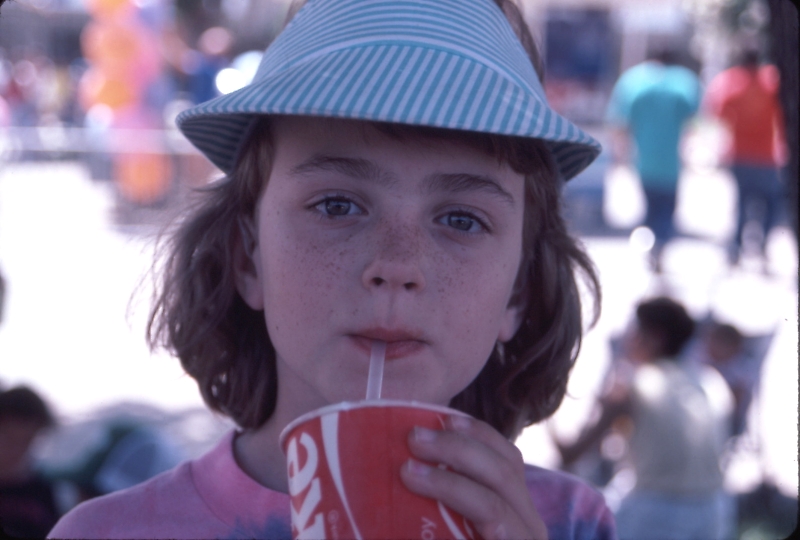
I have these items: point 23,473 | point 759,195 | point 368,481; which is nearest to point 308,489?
point 368,481

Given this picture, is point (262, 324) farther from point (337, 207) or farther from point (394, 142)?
point (394, 142)

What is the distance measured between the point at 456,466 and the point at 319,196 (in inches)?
19.0

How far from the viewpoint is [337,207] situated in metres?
1.24

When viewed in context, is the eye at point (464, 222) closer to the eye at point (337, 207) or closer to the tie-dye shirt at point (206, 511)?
the eye at point (337, 207)

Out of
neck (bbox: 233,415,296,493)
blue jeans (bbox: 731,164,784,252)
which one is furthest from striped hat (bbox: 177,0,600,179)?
blue jeans (bbox: 731,164,784,252)

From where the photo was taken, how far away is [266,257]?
133 cm

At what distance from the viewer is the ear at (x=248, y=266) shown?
1.44 metres

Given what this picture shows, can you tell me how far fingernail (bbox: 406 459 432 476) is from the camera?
3.06 ft

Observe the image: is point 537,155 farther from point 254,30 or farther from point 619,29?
point 254,30

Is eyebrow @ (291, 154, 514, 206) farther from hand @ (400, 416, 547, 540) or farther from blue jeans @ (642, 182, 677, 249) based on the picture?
blue jeans @ (642, 182, 677, 249)

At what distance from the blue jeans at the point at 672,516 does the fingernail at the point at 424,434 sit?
2.74 meters

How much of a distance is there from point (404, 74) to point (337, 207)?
0.23 meters

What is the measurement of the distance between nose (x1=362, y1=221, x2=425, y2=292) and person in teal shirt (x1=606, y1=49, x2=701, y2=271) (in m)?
7.10

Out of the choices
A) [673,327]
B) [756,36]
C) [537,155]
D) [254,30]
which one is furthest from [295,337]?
[254,30]
